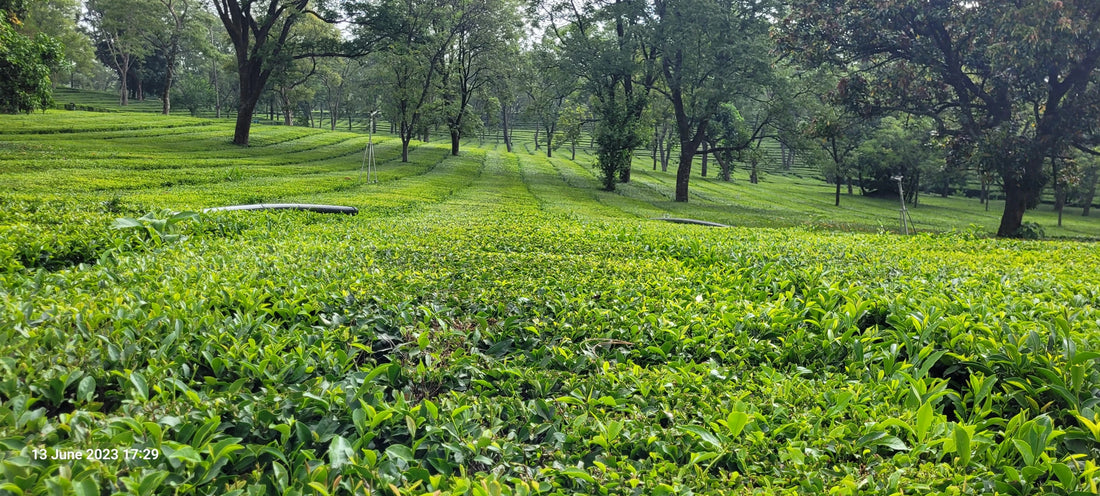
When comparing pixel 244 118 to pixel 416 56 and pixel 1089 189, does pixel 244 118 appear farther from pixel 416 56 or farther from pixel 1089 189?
pixel 1089 189

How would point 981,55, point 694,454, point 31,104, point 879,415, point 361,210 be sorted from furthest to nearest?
point 31,104 → point 981,55 → point 361,210 → point 879,415 → point 694,454

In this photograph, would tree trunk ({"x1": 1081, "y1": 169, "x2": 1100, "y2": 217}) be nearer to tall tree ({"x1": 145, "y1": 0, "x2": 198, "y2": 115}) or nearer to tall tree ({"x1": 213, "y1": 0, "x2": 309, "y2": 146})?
tall tree ({"x1": 213, "y1": 0, "x2": 309, "y2": 146})

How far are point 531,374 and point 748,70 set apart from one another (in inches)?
963

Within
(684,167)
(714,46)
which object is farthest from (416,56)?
(714,46)

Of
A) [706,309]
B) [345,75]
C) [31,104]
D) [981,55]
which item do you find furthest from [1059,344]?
[345,75]

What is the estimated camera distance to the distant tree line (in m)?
15.8

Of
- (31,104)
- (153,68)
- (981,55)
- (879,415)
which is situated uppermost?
(153,68)

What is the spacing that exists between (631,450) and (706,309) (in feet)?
5.84

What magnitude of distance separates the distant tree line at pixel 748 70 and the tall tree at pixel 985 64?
56mm

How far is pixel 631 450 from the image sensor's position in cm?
221

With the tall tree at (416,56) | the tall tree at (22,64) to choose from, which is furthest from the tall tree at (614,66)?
the tall tree at (22,64)

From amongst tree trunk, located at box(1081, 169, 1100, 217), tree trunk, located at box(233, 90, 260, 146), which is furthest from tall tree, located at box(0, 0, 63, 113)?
tree trunk, located at box(1081, 169, 1100, 217)

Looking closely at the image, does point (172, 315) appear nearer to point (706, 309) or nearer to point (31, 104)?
point (706, 309)

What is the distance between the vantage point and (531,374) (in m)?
2.76
